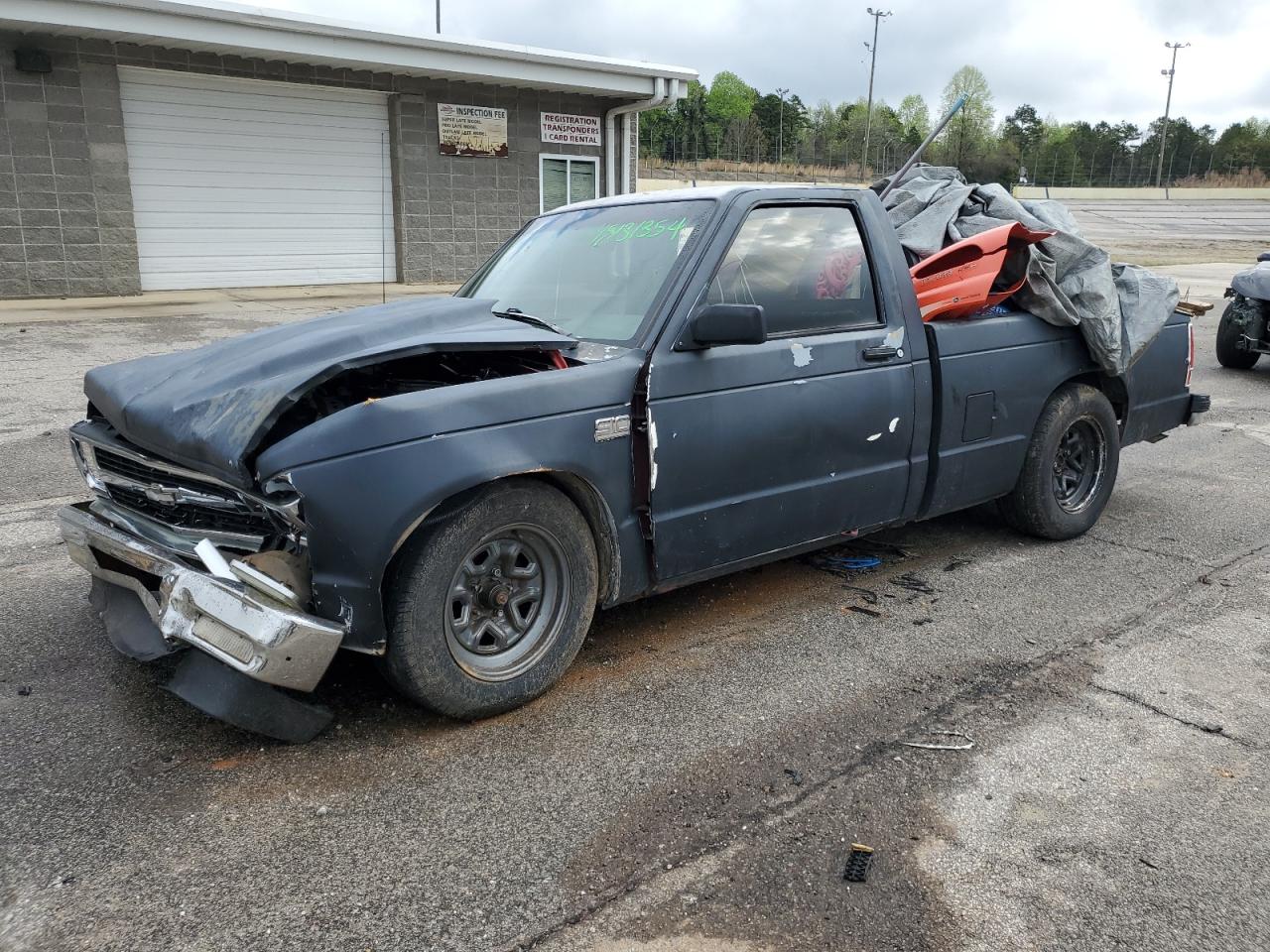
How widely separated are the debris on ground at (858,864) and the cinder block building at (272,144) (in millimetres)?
11843

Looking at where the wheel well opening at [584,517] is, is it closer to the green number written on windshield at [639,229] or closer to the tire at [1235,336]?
the green number written on windshield at [639,229]

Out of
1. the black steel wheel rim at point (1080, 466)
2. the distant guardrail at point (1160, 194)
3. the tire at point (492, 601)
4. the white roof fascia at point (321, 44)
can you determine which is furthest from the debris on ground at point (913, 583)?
the distant guardrail at point (1160, 194)

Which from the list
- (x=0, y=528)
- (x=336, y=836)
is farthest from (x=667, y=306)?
(x=0, y=528)

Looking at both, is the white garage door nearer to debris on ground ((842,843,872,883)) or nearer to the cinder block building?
the cinder block building

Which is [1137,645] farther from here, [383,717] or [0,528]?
[0,528]

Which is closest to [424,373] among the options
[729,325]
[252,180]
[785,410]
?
[729,325]

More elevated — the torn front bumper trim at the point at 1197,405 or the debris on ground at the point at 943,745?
the torn front bumper trim at the point at 1197,405

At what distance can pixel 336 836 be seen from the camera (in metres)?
2.75

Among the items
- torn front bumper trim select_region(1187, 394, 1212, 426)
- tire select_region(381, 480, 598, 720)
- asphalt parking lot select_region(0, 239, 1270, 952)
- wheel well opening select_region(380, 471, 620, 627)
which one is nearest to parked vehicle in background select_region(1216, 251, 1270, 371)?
torn front bumper trim select_region(1187, 394, 1212, 426)

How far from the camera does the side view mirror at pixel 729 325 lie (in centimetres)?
357

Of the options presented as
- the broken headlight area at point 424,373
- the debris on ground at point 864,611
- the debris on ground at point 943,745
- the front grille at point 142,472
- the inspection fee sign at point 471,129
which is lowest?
the debris on ground at point 864,611

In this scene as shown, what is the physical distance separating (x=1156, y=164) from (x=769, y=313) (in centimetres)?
9089

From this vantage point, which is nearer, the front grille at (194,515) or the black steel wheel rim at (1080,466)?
the front grille at (194,515)

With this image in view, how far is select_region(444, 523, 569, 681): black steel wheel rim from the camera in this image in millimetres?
3281
